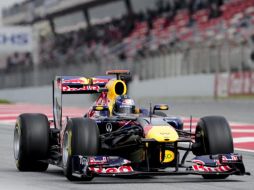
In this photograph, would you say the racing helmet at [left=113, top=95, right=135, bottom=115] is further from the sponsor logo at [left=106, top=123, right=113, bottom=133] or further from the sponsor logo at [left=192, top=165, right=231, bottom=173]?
the sponsor logo at [left=192, top=165, right=231, bottom=173]

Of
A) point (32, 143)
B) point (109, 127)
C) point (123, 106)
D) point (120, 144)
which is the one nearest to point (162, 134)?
point (120, 144)

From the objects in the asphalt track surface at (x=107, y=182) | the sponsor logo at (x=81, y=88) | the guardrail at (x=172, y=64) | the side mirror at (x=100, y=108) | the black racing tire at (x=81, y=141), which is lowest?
the asphalt track surface at (x=107, y=182)

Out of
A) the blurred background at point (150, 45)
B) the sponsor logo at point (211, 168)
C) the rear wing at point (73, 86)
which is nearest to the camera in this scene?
the sponsor logo at point (211, 168)

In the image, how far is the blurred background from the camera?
1162 inches

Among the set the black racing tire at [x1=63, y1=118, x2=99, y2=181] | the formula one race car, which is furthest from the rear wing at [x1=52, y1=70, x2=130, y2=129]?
the black racing tire at [x1=63, y1=118, x2=99, y2=181]

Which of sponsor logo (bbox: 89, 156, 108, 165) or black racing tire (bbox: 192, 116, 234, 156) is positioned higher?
black racing tire (bbox: 192, 116, 234, 156)

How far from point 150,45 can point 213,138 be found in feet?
97.3

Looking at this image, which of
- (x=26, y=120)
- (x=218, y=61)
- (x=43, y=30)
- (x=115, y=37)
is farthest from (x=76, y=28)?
(x=26, y=120)

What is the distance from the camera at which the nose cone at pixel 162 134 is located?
26.9ft

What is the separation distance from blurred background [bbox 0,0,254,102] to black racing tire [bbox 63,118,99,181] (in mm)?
19817

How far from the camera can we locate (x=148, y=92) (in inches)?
1339

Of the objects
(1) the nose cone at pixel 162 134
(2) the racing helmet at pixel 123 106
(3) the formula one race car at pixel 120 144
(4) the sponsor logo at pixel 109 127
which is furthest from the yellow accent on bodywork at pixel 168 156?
(2) the racing helmet at pixel 123 106

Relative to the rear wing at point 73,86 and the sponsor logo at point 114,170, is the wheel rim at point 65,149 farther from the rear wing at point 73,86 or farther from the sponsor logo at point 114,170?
the rear wing at point 73,86

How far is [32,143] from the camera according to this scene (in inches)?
372
